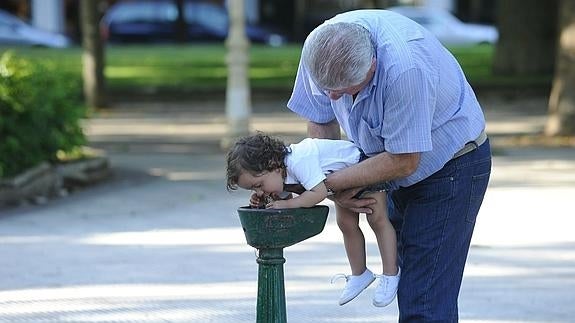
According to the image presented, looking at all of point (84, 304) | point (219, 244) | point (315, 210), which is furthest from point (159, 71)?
point (315, 210)

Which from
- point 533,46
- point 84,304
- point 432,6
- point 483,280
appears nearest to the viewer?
point 84,304

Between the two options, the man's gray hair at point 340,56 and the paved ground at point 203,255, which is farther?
the paved ground at point 203,255

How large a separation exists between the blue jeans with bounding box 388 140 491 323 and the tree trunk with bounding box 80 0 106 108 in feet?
43.8

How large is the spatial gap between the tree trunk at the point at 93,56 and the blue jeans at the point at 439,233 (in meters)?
13.3

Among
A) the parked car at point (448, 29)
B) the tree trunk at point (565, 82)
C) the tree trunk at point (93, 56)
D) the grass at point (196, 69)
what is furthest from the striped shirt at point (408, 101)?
the parked car at point (448, 29)

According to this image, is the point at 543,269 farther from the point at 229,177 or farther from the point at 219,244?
the point at 229,177

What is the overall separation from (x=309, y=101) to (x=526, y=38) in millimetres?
17675

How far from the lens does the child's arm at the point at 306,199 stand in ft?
13.2

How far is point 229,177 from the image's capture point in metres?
4.02

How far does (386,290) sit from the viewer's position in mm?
4375

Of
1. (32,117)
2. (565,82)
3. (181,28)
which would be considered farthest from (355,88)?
(181,28)

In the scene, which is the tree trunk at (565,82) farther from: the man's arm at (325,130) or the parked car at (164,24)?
the parked car at (164,24)

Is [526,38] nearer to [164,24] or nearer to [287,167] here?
[287,167]

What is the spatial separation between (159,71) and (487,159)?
19969 mm
